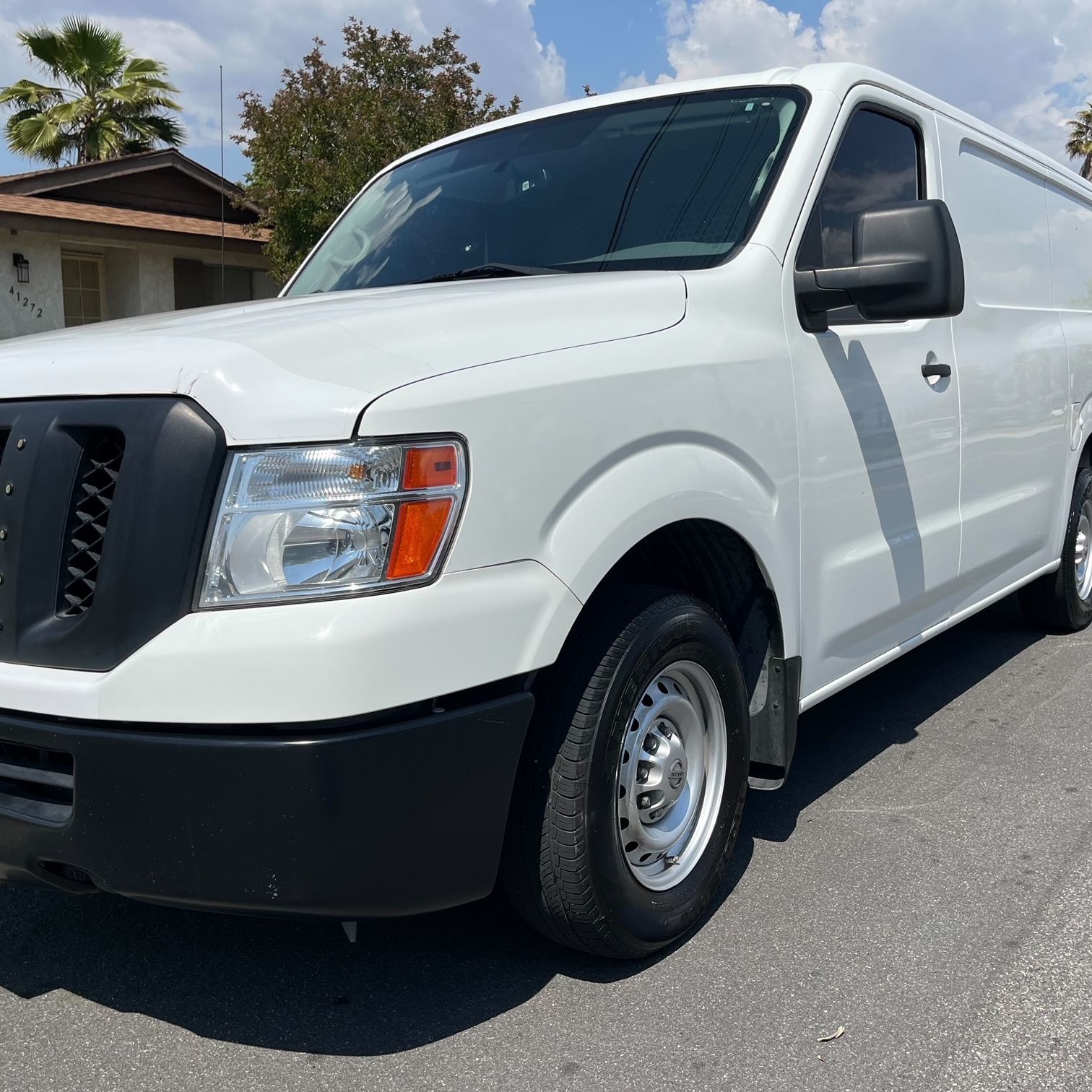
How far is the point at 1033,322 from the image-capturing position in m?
4.46

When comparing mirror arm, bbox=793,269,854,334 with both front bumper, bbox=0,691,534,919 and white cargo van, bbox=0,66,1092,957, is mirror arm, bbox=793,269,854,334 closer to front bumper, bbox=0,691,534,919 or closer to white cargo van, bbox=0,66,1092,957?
white cargo van, bbox=0,66,1092,957

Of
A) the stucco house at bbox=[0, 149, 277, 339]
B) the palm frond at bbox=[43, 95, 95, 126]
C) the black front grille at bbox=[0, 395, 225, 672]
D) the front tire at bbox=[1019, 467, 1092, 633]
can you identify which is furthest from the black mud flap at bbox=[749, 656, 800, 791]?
the palm frond at bbox=[43, 95, 95, 126]

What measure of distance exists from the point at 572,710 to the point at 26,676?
3.24ft

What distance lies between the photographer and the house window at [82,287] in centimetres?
1644

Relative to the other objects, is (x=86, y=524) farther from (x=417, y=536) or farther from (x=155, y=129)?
(x=155, y=129)

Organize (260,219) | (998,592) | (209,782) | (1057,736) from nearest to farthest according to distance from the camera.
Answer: (209,782) → (1057,736) → (998,592) → (260,219)

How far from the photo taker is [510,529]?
2078mm

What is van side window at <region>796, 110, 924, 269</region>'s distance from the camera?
312 centimetres

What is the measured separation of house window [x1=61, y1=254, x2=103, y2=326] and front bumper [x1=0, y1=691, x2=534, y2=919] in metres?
15.7

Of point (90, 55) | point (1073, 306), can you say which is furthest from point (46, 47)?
point (1073, 306)

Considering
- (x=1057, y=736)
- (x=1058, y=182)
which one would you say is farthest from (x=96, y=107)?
(x=1057, y=736)

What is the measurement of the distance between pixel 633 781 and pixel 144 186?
17.0 metres

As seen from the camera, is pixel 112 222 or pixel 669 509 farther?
pixel 112 222

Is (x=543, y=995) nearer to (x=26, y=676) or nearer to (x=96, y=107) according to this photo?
(x=26, y=676)
